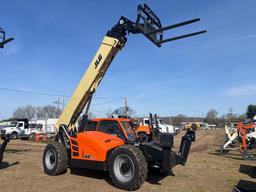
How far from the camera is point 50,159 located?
10.1 meters

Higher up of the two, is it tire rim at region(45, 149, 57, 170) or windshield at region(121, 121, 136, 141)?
windshield at region(121, 121, 136, 141)

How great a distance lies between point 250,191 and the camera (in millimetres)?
6574

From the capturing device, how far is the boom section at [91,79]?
32.9 feet

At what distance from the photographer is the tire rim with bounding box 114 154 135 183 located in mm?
7904

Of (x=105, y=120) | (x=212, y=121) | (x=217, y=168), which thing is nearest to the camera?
(x=105, y=120)

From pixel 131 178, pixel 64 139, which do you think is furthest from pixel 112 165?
pixel 64 139

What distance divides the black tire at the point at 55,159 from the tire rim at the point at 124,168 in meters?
2.36

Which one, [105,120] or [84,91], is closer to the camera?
[105,120]

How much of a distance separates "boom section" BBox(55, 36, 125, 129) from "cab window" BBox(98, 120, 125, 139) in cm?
138

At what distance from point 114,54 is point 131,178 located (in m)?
4.50

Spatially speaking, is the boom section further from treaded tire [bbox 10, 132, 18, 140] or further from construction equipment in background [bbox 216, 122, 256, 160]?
treaded tire [bbox 10, 132, 18, 140]

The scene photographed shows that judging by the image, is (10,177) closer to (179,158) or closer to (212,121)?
(179,158)

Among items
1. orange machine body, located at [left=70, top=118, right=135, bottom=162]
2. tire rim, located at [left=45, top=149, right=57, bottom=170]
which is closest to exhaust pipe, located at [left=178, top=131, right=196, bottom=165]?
orange machine body, located at [left=70, top=118, right=135, bottom=162]

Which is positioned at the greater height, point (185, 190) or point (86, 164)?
point (86, 164)
